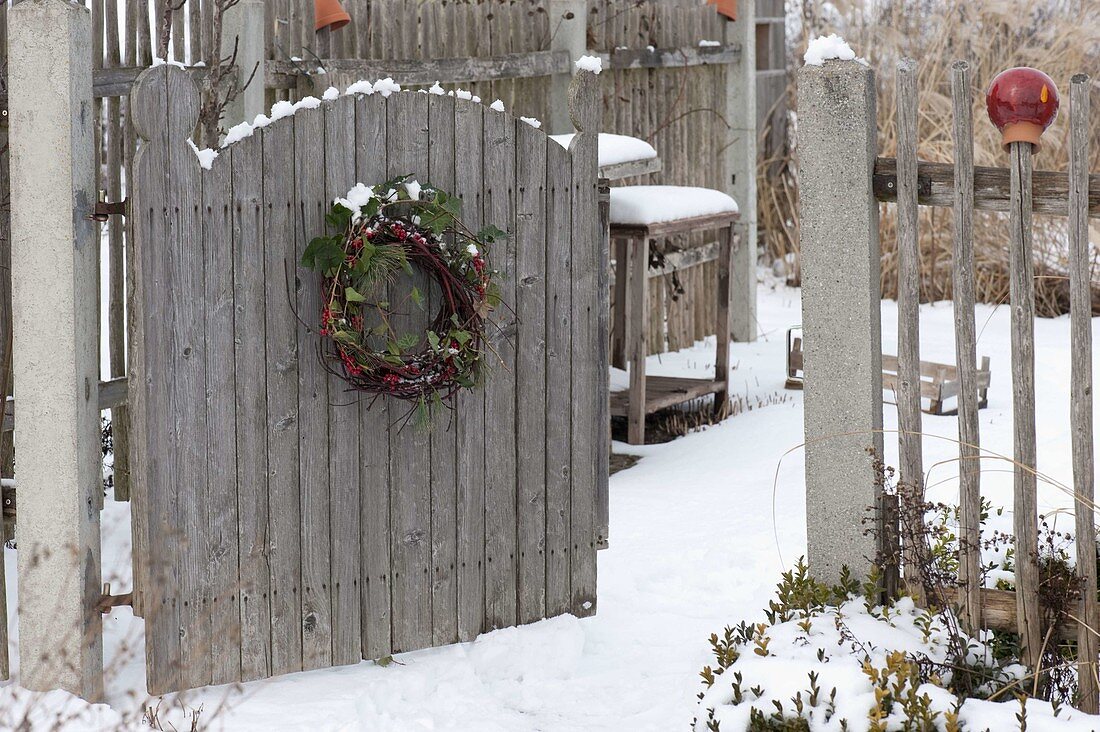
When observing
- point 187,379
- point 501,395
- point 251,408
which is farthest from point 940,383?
point 187,379

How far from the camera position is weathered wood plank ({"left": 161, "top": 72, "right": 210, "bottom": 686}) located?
3.81 meters

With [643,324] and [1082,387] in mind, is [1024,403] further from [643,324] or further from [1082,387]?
[643,324]

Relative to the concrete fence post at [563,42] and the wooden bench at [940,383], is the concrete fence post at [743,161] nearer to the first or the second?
the concrete fence post at [563,42]

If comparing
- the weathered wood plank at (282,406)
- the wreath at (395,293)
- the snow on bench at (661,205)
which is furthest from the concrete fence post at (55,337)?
the snow on bench at (661,205)

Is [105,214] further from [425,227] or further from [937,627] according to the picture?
[937,627]

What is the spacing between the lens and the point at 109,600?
12.7 feet

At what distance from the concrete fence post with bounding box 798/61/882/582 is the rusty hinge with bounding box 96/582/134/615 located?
1.98 m

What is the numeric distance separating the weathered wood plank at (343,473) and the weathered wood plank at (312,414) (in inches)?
0.4

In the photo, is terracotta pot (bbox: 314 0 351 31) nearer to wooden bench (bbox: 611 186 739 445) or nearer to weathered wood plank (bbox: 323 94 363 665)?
wooden bench (bbox: 611 186 739 445)

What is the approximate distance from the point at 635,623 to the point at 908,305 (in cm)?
189

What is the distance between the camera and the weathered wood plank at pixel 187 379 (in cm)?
381

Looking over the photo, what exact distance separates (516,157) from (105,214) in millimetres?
1347

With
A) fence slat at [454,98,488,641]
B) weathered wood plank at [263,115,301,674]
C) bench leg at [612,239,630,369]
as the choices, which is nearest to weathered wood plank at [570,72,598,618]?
fence slat at [454,98,488,641]

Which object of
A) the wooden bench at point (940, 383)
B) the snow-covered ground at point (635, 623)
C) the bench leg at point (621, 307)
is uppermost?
the bench leg at point (621, 307)
